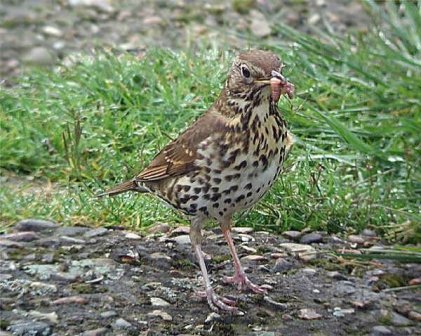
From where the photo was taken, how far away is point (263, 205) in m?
6.23

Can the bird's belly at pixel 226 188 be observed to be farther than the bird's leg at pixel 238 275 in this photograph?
No

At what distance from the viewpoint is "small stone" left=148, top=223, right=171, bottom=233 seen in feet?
20.0

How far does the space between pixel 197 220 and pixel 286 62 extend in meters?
2.50

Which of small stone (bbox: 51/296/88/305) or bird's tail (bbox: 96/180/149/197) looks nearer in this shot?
small stone (bbox: 51/296/88/305)

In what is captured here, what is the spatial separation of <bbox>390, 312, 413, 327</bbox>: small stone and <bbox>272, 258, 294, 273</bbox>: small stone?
570 millimetres

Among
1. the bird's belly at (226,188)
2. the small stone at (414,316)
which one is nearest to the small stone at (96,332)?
the bird's belly at (226,188)

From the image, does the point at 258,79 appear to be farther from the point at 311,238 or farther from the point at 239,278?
the point at 311,238

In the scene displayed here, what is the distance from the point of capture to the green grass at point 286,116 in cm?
628

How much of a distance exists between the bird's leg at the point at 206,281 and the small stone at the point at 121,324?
15.5 inches

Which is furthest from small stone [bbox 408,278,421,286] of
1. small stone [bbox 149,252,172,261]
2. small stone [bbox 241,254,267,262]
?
small stone [bbox 149,252,172,261]

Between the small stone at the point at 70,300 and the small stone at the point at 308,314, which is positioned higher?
the small stone at the point at 308,314

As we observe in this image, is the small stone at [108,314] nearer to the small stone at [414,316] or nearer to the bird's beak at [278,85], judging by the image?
the bird's beak at [278,85]

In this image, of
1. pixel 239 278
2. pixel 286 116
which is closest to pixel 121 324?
pixel 239 278

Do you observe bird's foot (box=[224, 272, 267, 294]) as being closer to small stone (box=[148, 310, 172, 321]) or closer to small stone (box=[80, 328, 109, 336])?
small stone (box=[148, 310, 172, 321])
